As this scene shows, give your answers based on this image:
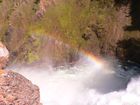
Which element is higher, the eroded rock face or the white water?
the eroded rock face

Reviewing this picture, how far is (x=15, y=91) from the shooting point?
1365cm

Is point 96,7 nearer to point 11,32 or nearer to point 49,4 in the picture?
point 49,4

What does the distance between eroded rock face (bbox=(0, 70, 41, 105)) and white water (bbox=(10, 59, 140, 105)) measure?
15736mm

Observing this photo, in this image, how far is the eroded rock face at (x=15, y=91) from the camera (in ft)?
43.4

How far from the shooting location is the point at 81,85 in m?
38.3

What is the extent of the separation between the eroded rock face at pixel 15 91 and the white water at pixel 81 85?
1574cm

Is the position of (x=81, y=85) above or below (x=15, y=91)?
below

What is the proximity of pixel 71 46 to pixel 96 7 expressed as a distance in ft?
16.7

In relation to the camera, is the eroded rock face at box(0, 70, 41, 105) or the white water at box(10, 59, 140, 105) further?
the white water at box(10, 59, 140, 105)

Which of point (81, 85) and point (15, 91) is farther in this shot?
point (81, 85)

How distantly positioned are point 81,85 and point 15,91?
981 inches

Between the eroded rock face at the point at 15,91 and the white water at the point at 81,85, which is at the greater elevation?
the eroded rock face at the point at 15,91

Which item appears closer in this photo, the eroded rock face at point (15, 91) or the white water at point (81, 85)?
the eroded rock face at point (15, 91)

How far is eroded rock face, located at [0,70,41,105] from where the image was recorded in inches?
521
